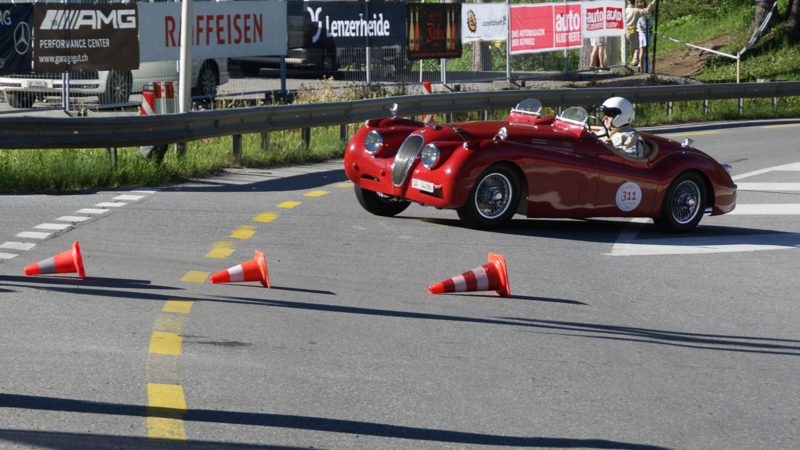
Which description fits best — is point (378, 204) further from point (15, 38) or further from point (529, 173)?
point (15, 38)

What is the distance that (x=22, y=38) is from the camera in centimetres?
1526

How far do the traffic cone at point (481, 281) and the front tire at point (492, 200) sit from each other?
2.10 metres

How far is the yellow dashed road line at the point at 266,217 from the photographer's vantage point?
31.2ft

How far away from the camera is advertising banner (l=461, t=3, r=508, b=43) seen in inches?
938

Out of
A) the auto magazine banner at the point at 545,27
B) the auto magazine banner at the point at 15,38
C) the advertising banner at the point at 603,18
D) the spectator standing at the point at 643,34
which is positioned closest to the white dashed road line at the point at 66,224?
the auto magazine banner at the point at 15,38

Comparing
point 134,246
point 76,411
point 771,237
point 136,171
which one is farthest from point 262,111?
point 76,411

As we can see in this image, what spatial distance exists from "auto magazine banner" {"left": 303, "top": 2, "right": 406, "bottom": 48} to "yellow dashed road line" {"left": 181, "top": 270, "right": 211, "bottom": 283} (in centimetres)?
1508

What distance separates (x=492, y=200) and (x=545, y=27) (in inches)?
647

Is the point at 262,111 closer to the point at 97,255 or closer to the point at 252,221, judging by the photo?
the point at 252,221

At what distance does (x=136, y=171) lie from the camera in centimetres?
1148

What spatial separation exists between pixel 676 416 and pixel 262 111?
31.7 ft

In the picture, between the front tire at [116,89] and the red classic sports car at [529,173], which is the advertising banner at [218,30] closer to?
the front tire at [116,89]

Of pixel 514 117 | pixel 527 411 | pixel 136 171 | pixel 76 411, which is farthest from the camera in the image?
pixel 136 171

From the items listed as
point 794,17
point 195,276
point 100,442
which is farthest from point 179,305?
point 794,17
